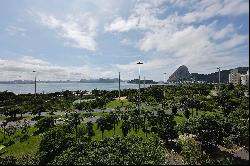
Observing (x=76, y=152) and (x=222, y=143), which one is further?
(x=222, y=143)

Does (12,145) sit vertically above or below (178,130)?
below

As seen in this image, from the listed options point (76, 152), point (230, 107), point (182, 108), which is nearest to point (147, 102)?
point (182, 108)

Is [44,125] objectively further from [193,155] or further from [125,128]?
[193,155]

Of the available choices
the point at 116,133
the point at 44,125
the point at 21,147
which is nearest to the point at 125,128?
the point at 116,133

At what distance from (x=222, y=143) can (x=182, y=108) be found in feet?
123

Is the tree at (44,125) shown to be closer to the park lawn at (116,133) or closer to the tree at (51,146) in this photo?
the park lawn at (116,133)

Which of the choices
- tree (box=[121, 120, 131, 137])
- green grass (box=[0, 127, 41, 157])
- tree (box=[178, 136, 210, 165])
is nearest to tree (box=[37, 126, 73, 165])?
green grass (box=[0, 127, 41, 157])

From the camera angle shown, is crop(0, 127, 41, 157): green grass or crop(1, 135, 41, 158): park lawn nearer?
crop(0, 127, 41, 157): green grass

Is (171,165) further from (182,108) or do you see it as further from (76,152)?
(182,108)

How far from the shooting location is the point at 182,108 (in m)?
104

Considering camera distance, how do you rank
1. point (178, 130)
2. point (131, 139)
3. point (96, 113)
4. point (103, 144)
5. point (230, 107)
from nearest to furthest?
point (103, 144), point (131, 139), point (178, 130), point (230, 107), point (96, 113)

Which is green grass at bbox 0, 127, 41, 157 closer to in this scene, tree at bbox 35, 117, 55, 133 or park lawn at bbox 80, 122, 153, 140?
tree at bbox 35, 117, 55, 133

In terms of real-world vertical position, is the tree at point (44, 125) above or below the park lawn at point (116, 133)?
above

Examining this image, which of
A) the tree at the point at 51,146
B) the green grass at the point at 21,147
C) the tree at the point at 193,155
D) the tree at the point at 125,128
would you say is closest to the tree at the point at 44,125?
the green grass at the point at 21,147
